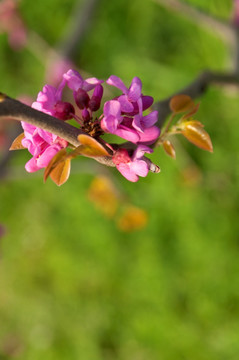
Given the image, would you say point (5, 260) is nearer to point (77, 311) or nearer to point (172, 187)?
point (77, 311)

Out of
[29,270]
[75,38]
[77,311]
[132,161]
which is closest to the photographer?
[132,161]

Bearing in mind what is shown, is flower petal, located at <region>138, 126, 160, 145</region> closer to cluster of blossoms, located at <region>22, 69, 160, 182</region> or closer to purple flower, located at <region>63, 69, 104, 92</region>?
cluster of blossoms, located at <region>22, 69, 160, 182</region>

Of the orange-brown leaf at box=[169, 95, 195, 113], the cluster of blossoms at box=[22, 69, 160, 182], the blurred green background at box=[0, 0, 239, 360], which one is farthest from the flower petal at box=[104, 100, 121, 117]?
the blurred green background at box=[0, 0, 239, 360]

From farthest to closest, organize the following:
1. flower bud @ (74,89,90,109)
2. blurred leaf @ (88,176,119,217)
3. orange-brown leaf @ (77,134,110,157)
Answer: blurred leaf @ (88,176,119,217) → flower bud @ (74,89,90,109) → orange-brown leaf @ (77,134,110,157)

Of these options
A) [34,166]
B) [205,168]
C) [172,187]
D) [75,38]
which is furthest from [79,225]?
[34,166]

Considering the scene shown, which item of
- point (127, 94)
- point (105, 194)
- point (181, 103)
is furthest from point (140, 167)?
point (105, 194)

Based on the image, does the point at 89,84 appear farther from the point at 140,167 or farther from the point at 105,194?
the point at 105,194
